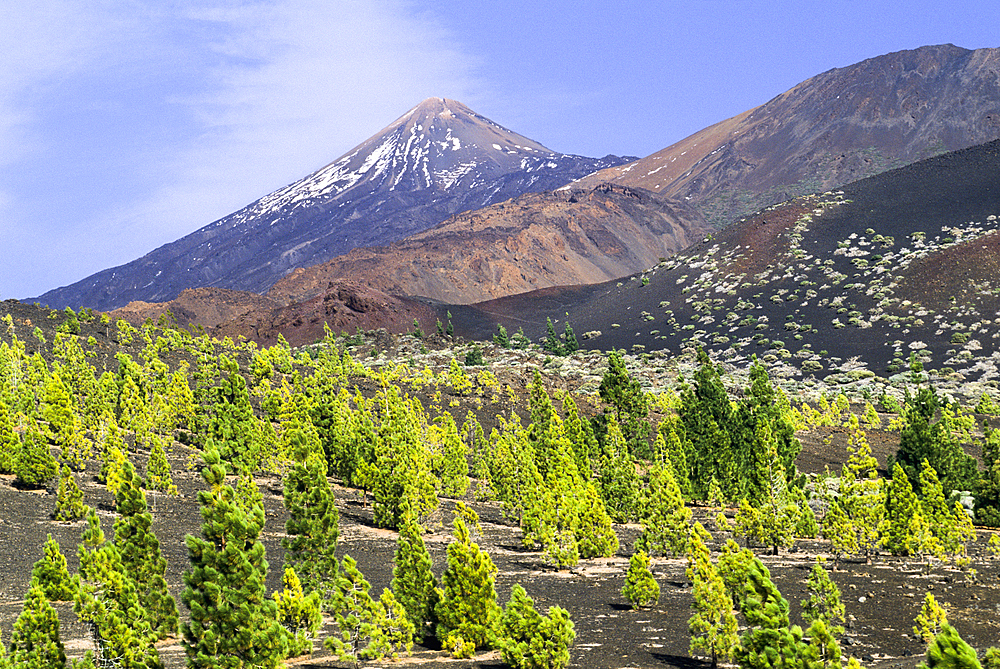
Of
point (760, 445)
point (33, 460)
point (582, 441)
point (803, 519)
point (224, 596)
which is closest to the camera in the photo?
point (224, 596)

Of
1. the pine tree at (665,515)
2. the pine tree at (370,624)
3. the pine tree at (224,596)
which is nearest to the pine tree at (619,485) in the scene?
the pine tree at (665,515)

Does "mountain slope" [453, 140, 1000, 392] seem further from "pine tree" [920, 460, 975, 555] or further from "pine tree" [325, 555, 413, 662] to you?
"pine tree" [325, 555, 413, 662]

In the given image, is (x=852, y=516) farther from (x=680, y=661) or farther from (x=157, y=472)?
(x=157, y=472)

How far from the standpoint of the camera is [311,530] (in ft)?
81.7

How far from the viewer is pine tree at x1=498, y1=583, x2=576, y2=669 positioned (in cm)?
1756

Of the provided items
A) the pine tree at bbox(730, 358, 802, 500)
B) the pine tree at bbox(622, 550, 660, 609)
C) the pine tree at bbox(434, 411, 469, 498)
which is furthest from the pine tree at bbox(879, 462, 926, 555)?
the pine tree at bbox(434, 411, 469, 498)

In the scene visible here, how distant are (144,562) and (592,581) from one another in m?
14.5

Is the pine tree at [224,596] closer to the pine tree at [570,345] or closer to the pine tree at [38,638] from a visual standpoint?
the pine tree at [38,638]

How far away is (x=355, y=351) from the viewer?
4402 inches

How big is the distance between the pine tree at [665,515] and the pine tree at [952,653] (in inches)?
866

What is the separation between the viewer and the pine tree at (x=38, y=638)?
14945 mm

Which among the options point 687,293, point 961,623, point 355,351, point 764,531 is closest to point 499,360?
point 355,351

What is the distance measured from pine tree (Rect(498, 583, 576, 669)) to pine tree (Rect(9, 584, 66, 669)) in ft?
26.9

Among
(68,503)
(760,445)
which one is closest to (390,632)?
(68,503)
